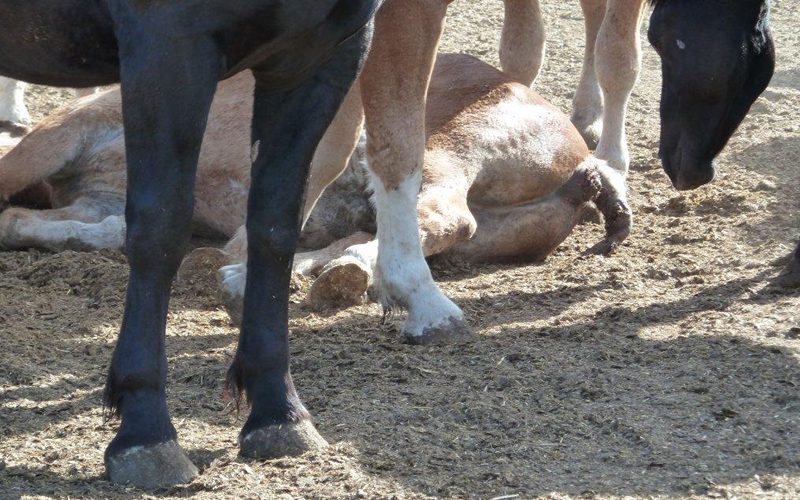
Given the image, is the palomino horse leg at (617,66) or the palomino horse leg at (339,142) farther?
the palomino horse leg at (617,66)

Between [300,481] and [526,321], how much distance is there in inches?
76.3

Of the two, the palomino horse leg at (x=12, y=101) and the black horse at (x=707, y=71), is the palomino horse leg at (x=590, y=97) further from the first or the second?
the palomino horse leg at (x=12, y=101)

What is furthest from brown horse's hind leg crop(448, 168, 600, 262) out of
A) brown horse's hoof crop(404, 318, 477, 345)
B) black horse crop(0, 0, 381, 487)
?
black horse crop(0, 0, 381, 487)

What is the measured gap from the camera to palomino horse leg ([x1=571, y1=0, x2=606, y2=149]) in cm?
727

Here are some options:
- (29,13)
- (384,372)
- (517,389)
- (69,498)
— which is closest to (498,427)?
(517,389)

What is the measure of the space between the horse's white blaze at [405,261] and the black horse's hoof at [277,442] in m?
1.36

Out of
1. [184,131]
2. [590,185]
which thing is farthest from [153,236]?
[590,185]

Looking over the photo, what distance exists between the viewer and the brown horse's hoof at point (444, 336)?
4.44 metres

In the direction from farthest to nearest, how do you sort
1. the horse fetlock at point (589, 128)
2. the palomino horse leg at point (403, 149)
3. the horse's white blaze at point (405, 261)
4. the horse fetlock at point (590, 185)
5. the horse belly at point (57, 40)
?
the horse fetlock at point (589, 128), the horse fetlock at point (590, 185), the horse's white blaze at point (405, 261), the palomino horse leg at point (403, 149), the horse belly at point (57, 40)

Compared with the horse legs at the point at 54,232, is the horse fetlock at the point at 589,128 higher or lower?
higher

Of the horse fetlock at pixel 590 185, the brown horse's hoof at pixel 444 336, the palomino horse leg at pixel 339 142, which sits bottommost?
the brown horse's hoof at pixel 444 336

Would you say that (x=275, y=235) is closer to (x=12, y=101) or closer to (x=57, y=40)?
(x=57, y=40)

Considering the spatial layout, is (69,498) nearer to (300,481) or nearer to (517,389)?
(300,481)

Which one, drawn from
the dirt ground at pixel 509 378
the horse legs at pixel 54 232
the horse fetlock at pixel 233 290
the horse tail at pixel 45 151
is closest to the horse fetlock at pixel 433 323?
the dirt ground at pixel 509 378
